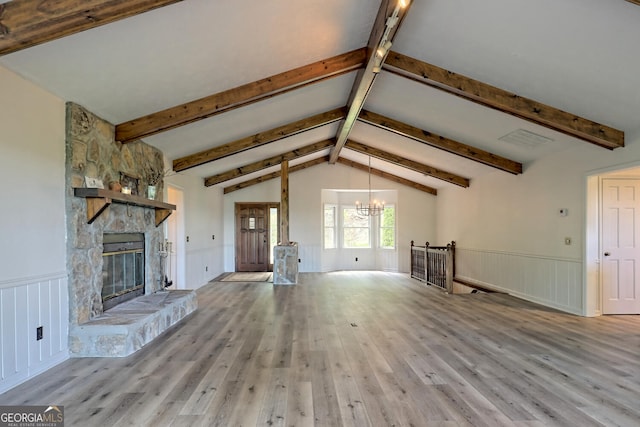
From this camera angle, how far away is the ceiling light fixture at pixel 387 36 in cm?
281

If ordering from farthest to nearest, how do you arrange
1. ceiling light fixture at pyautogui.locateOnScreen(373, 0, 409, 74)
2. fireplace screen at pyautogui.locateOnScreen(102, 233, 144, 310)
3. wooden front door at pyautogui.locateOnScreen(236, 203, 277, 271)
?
wooden front door at pyautogui.locateOnScreen(236, 203, 277, 271) < fireplace screen at pyautogui.locateOnScreen(102, 233, 144, 310) < ceiling light fixture at pyautogui.locateOnScreen(373, 0, 409, 74)

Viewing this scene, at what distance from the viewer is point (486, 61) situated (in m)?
3.73

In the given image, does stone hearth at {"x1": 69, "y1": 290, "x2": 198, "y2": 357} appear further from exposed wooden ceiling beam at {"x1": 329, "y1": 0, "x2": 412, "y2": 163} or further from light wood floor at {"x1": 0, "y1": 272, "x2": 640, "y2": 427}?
exposed wooden ceiling beam at {"x1": 329, "y1": 0, "x2": 412, "y2": 163}

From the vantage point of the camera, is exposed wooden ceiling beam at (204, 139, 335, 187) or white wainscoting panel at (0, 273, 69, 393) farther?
exposed wooden ceiling beam at (204, 139, 335, 187)

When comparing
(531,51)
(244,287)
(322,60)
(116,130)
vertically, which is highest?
(322,60)

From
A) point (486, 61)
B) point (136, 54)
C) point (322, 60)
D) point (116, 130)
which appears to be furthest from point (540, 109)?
point (116, 130)

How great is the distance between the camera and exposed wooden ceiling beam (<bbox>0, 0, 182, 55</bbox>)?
2.07m

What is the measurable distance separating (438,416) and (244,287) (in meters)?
5.68

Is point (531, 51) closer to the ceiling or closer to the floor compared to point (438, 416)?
closer to the ceiling

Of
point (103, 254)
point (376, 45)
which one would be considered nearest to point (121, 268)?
point (103, 254)

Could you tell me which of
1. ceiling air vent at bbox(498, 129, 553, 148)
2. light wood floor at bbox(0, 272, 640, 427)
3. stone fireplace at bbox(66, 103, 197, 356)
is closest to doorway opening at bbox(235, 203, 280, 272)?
light wood floor at bbox(0, 272, 640, 427)

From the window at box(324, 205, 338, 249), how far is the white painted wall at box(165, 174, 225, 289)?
10.3 ft

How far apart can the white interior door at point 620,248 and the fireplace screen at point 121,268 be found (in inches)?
266

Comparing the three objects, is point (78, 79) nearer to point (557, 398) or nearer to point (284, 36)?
point (284, 36)
